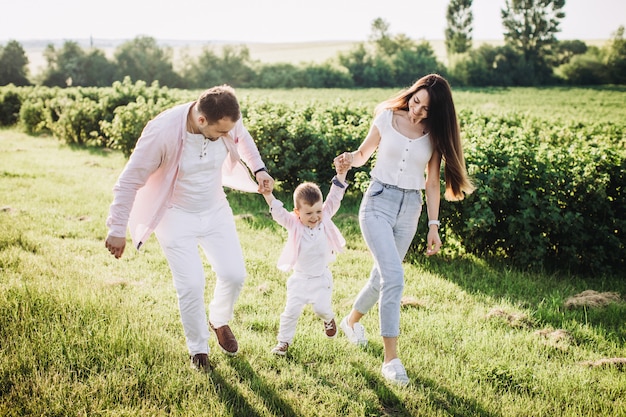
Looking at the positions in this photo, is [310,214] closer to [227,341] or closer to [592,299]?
[227,341]

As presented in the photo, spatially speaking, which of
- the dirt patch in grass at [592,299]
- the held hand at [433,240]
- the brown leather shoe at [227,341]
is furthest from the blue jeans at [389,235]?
the dirt patch in grass at [592,299]

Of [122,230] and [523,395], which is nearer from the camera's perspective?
[122,230]

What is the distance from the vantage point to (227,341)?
4379 millimetres

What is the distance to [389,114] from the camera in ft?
14.4

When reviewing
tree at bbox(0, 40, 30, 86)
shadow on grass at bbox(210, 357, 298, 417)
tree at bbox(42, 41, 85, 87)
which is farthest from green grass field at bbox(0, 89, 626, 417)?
tree at bbox(42, 41, 85, 87)

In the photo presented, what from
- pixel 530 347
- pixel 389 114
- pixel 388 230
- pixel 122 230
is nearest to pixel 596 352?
pixel 530 347

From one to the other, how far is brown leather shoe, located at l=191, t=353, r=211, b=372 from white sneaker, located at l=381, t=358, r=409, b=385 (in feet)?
4.89

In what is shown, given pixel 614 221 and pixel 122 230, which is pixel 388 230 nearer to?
pixel 122 230

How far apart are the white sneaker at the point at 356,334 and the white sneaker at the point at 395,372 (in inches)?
21.8

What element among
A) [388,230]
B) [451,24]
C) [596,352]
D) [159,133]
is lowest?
[596,352]

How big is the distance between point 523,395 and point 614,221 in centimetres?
367

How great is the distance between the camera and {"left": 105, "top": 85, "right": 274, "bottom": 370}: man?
12.1 ft

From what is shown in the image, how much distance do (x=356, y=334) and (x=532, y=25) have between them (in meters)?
77.2

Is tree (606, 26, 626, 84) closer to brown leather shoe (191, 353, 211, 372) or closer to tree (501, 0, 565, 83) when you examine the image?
tree (501, 0, 565, 83)
